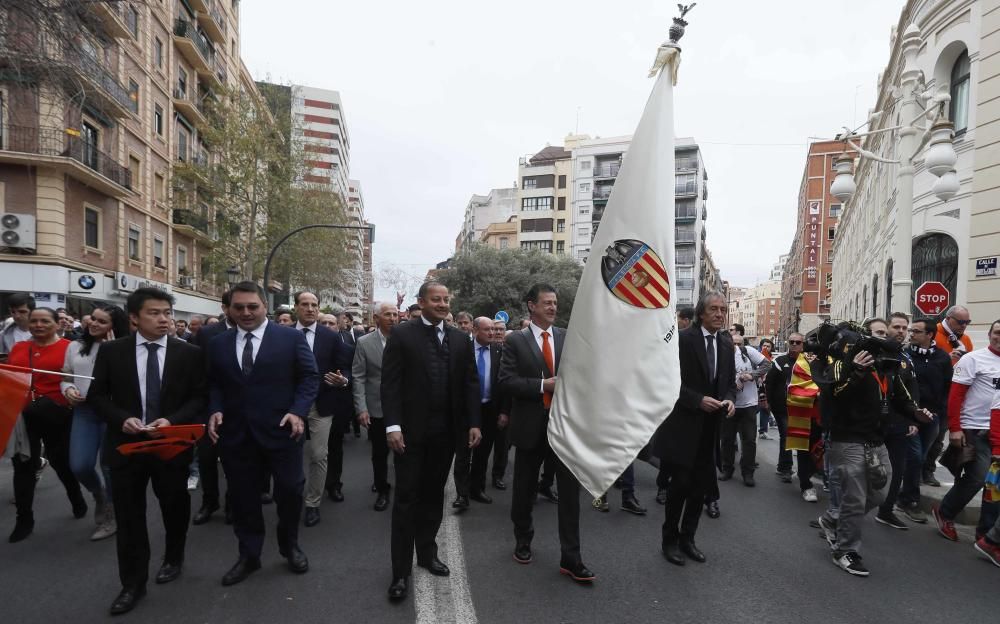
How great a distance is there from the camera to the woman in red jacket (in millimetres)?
4445

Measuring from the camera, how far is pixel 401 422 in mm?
3721

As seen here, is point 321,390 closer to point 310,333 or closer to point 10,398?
point 310,333

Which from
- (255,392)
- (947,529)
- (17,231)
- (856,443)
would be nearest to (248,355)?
(255,392)

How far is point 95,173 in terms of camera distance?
64.7 ft

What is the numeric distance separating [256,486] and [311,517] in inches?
46.4

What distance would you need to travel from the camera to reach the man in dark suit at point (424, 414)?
3.64 meters

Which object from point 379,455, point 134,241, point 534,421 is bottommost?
point 379,455

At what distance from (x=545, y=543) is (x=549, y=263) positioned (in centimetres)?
3712

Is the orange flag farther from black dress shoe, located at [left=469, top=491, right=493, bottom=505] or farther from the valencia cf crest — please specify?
black dress shoe, located at [left=469, top=491, right=493, bottom=505]

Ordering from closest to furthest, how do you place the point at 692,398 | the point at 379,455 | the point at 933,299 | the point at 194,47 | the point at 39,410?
the point at 692,398, the point at 39,410, the point at 379,455, the point at 933,299, the point at 194,47

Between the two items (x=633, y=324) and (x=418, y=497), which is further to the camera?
(x=418, y=497)

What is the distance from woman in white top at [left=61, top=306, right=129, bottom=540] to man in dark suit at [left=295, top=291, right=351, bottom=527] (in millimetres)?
1439

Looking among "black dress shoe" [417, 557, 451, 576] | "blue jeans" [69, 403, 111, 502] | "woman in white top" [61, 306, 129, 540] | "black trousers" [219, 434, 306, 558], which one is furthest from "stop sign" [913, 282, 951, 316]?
"blue jeans" [69, 403, 111, 502]

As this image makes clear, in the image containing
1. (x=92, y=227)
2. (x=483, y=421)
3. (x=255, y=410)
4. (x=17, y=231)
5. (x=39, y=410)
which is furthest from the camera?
(x=92, y=227)
